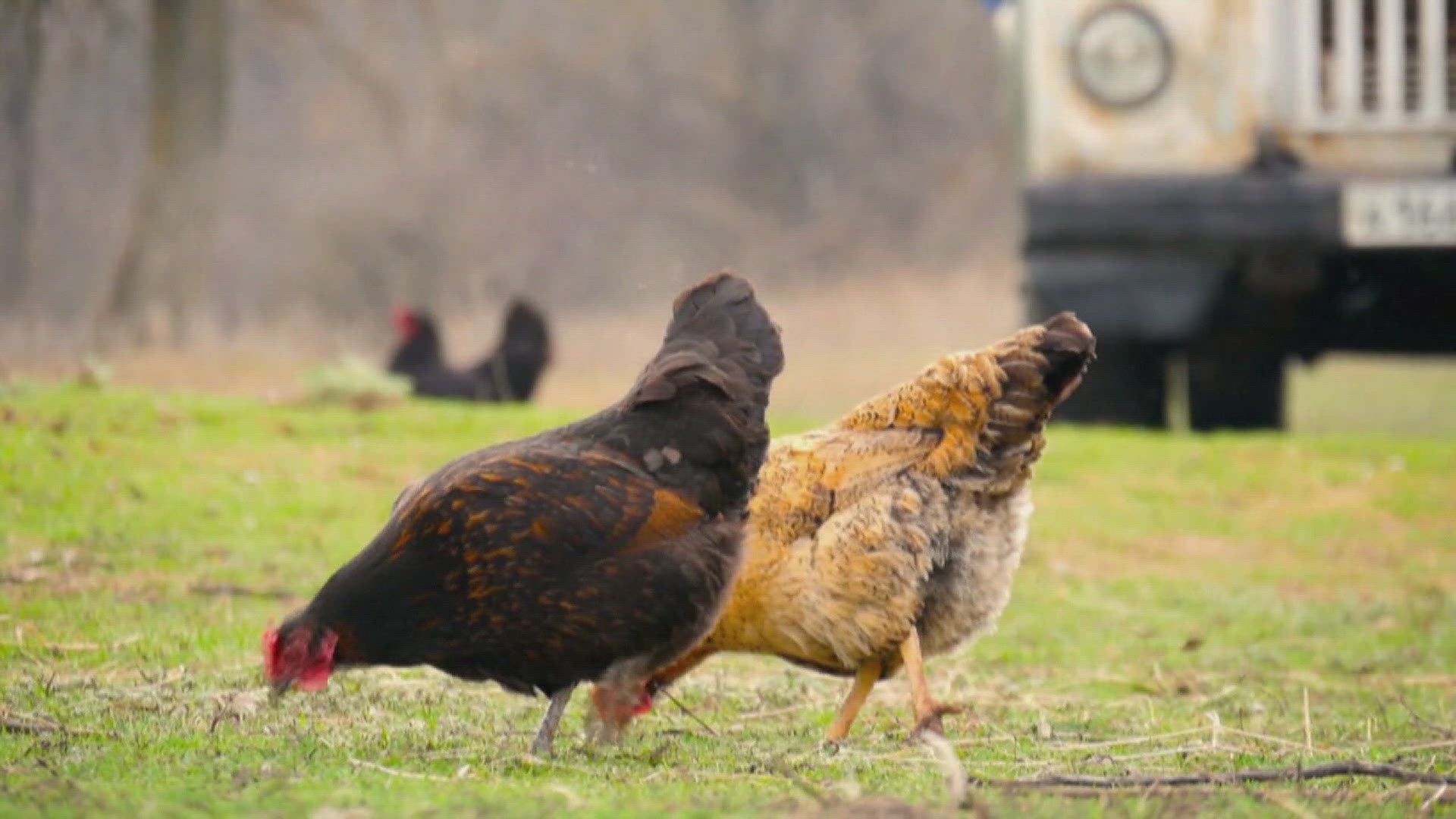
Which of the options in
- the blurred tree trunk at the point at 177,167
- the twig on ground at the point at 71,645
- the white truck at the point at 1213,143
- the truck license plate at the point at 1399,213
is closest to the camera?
the twig on ground at the point at 71,645

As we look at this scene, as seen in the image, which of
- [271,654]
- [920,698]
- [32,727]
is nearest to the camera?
[32,727]

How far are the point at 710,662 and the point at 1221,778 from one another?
8.99 feet

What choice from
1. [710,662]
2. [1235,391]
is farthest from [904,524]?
Answer: [1235,391]

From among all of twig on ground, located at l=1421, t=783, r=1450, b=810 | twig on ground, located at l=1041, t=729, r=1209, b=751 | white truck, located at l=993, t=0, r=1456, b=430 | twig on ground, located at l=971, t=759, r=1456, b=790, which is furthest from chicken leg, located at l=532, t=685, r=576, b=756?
white truck, located at l=993, t=0, r=1456, b=430

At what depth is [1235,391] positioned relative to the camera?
37.6ft

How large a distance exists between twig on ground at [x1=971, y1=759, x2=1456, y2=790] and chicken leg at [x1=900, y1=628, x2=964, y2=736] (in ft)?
2.89

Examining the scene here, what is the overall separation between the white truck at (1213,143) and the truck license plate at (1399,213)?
42mm

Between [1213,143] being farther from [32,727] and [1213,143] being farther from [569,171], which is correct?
[569,171]

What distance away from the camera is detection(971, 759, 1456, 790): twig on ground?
412 cm

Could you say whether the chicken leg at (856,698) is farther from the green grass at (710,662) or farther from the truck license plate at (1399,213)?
the truck license plate at (1399,213)

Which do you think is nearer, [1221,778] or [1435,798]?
[1435,798]

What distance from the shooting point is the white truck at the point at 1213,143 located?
9492 millimetres

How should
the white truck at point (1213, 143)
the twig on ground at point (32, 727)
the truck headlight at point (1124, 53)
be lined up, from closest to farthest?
the twig on ground at point (32, 727) < the white truck at point (1213, 143) < the truck headlight at point (1124, 53)

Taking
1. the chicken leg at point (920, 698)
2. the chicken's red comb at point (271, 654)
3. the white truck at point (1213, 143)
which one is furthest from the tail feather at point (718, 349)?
the white truck at point (1213, 143)
